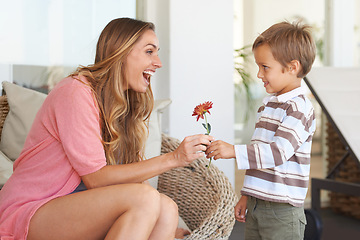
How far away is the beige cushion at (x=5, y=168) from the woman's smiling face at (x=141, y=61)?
1.85 feet

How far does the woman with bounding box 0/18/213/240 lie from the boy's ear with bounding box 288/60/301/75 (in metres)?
0.36

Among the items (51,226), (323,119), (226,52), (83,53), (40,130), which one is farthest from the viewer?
(323,119)

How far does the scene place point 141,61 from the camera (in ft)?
5.14

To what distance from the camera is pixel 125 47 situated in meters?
1.53

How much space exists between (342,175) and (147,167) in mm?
2572

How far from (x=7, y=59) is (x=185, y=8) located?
3.18 ft

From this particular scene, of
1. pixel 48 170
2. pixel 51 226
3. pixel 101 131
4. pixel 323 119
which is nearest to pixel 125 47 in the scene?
pixel 101 131

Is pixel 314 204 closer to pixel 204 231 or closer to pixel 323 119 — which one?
pixel 323 119

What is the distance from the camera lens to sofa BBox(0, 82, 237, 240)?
181 centimetres

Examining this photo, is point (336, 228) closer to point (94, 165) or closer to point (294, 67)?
point (294, 67)

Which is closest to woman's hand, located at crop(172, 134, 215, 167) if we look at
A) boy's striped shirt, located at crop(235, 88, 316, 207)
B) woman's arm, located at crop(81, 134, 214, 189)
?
woman's arm, located at crop(81, 134, 214, 189)

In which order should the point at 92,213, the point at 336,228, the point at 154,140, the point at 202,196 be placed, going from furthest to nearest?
1. the point at 336,228
2. the point at 154,140
3. the point at 202,196
4. the point at 92,213

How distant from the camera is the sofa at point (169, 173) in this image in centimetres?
181

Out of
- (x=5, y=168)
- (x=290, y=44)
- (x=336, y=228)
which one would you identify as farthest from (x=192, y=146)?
(x=336, y=228)
